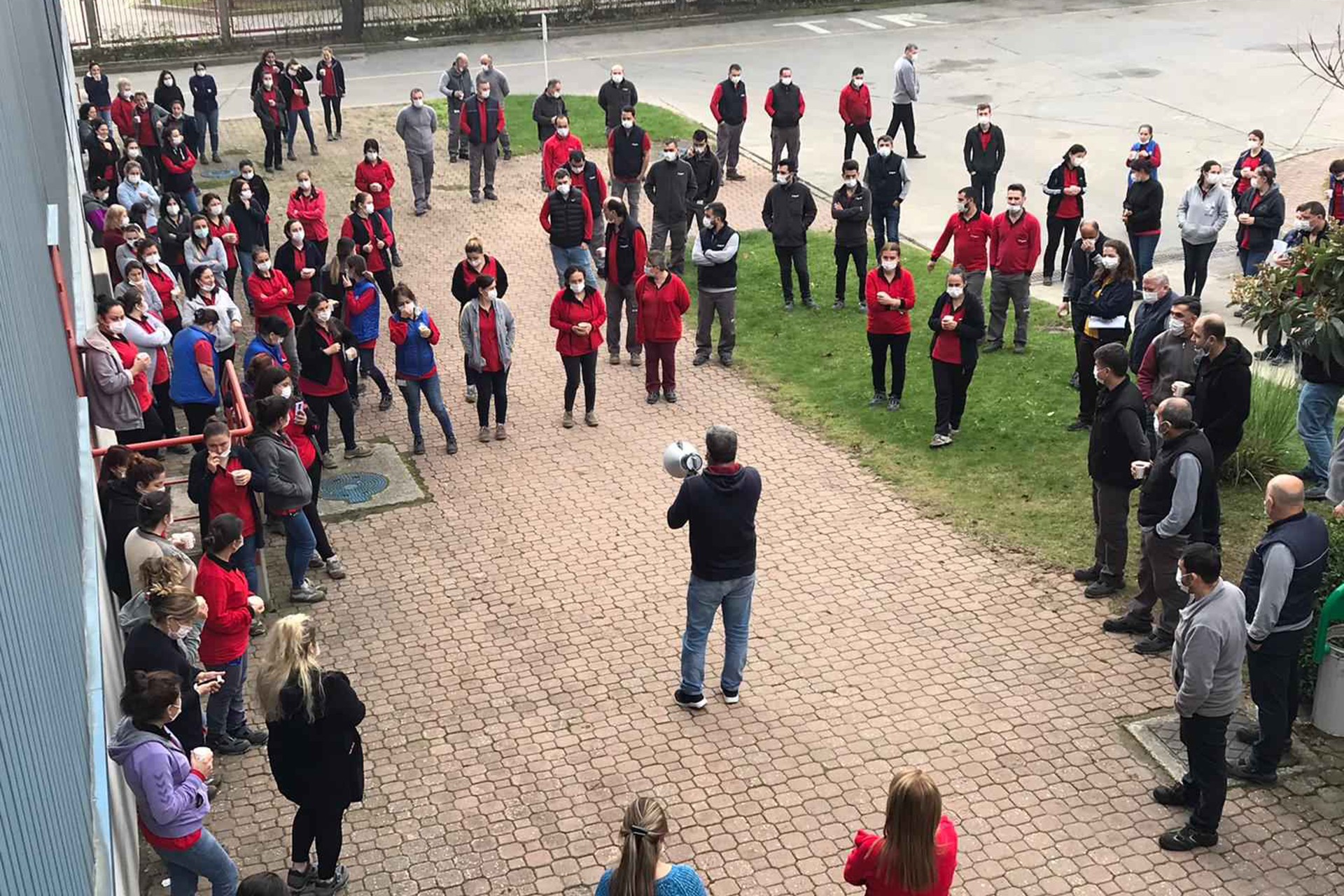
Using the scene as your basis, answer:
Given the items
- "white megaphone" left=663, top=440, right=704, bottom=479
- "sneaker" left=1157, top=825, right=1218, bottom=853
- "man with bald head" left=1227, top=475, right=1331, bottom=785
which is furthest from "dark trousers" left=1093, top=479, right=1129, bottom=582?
"white megaphone" left=663, top=440, right=704, bottom=479

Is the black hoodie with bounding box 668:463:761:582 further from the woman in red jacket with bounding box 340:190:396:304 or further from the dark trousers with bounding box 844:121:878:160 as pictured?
the dark trousers with bounding box 844:121:878:160

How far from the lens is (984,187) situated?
19469 millimetres

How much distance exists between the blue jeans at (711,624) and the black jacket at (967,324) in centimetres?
465

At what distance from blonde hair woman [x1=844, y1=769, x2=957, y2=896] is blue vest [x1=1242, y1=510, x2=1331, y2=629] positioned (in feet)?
10.3

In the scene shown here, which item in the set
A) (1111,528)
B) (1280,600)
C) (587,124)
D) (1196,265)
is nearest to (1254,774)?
(1280,600)

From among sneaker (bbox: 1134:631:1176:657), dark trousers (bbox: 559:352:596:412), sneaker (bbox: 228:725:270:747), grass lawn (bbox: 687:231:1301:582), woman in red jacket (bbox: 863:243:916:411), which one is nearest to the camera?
sneaker (bbox: 228:725:270:747)

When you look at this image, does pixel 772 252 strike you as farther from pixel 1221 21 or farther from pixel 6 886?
pixel 1221 21

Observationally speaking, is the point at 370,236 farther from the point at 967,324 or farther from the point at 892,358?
the point at 967,324

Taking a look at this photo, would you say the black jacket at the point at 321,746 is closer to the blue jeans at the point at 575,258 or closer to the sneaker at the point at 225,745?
the sneaker at the point at 225,745

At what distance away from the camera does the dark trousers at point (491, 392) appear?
44.2 ft

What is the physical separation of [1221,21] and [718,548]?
2905 cm

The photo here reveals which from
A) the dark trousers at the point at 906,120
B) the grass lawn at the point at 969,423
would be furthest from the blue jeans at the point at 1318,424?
the dark trousers at the point at 906,120

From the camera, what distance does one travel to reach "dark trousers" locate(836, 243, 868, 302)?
1655 centimetres

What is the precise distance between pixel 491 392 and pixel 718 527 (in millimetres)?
5642
